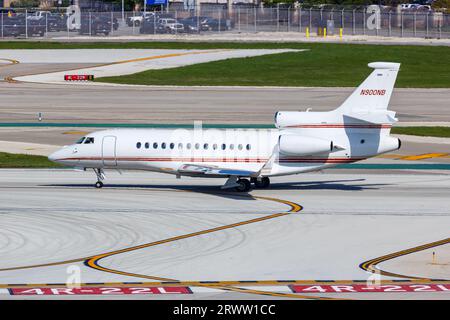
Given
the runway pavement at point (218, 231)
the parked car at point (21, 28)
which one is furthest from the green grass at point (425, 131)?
the parked car at point (21, 28)

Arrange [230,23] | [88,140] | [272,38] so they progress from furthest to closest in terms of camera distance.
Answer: [230,23]
[272,38]
[88,140]

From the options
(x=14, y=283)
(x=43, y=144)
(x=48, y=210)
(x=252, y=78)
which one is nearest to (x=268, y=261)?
(x=14, y=283)

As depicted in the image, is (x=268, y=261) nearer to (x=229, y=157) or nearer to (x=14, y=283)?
(x=14, y=283)

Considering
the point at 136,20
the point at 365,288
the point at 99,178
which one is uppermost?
the point at 136,20

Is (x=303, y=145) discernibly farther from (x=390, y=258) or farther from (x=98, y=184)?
(x=390, y=258)

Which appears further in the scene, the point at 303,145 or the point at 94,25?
the point at 94,25

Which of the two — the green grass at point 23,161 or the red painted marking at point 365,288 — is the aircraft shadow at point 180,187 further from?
the red painted marking at point 365,288

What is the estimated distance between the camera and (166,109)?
78.4 m

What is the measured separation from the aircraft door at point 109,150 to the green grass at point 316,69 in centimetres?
5033

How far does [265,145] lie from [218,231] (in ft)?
29.2

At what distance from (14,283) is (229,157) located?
17.7 meters

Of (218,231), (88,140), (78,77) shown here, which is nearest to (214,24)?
(78,77)

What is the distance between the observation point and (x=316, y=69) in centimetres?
10450

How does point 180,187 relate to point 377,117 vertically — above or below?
below
